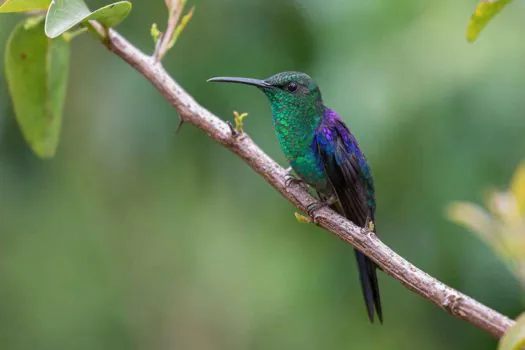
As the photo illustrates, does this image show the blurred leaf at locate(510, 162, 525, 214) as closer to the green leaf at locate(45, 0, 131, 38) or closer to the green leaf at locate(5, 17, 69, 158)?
the green leaf at locate(45, 0, 131, 38)

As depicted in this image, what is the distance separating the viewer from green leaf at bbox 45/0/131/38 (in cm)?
125

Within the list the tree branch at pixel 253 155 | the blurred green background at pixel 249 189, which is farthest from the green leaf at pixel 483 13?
the blurred green background at pixel 249 189

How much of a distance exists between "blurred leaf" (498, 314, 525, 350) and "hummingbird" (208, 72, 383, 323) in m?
1.01

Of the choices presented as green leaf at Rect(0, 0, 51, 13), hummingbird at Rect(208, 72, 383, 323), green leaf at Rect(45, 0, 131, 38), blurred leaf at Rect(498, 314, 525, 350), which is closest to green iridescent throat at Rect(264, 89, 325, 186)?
hummingbird at Rect(208, 72, 383, 323)

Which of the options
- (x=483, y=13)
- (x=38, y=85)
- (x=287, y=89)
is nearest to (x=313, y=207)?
(x=287, y=89)

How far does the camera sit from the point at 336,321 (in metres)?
3.16

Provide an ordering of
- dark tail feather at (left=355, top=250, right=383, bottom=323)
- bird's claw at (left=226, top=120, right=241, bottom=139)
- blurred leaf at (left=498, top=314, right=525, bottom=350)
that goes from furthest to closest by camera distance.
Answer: dark tail feather at (left=355, top=250, right=383, bottom=323) < bird's claw at (left=226, top=120, right=241, bottom=139) < blurred leaf at (left=498, top=314, right=525, bottom=350)

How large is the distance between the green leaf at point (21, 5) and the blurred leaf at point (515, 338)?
1005mm

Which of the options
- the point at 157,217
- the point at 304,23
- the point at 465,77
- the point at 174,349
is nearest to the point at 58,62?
the point at 304,23

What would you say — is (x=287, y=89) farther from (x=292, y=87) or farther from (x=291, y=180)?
(x=291, y=180)

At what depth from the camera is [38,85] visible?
1.90 metres

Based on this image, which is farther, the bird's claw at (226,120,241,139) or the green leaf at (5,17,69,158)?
the green leaf at (5,17,69,158)

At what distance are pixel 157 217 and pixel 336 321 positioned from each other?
1.00 metres

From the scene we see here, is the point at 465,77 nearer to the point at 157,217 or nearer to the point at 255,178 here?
the point at 255,178
